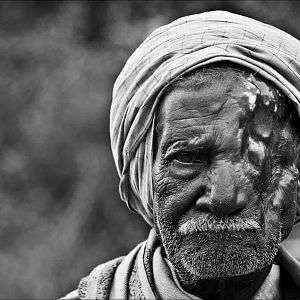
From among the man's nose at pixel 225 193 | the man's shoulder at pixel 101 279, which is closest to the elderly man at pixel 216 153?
the man's nose at pixel 225 193

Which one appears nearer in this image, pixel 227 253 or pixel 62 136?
pixel 227 253

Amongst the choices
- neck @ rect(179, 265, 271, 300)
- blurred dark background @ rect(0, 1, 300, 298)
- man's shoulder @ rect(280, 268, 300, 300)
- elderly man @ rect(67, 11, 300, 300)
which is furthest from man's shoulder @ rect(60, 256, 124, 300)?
blurred dark background @ rect(0, 1, 300, 298)

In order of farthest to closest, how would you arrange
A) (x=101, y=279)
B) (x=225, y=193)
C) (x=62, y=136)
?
(x=62, y=136)
(x=101, y=279)
(x=225, y=193)

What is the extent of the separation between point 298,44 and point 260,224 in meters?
0.39

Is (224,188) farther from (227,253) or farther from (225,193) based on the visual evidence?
(227,253)

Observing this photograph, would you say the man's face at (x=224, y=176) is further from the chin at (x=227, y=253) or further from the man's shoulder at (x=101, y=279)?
the man's shoulder at (x=101, y=279)

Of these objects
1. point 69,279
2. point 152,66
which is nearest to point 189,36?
point 152,66

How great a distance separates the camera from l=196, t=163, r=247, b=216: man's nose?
7.48 feet

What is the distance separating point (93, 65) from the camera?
6816 millimetres

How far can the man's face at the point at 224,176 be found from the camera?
2303 millimetres

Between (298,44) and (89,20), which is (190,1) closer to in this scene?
(89,20)

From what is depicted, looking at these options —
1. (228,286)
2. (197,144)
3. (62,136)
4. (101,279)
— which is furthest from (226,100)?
(62,136)

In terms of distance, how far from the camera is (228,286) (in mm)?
2389

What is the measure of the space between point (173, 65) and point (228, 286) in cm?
41
